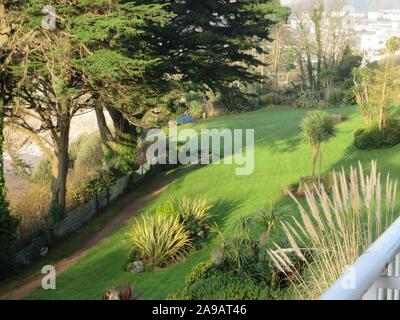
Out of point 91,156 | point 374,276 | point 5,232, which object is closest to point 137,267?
point 5,232

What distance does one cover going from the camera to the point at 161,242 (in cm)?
1079

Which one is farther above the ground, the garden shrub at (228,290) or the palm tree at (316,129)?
the palm tree at (316,129)

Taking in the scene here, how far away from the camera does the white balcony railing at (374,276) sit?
4.90 ft

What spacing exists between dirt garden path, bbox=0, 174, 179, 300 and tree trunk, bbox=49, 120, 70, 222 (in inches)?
48.2

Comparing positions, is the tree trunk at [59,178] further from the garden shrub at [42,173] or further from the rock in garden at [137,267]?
the rock in garden at [137,267]

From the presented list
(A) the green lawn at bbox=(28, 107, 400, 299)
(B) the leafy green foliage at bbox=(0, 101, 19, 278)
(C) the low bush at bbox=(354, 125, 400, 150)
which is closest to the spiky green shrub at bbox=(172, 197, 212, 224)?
(A) the green lawn at bbox=(28, 107, 400, 299)

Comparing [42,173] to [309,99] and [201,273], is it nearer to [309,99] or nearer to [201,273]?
[201,273]

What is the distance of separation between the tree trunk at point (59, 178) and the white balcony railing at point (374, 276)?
12318 millimetres

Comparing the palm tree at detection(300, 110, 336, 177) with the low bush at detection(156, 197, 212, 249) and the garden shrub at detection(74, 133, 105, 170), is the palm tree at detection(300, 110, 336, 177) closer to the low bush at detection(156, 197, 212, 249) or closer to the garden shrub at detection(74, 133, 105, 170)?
the low bush at detection(156, 197, 212, 249)

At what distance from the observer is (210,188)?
1664cm

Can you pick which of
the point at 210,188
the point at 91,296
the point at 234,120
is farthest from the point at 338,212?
the point at 234,120

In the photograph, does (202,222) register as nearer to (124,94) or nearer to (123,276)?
(123,276)

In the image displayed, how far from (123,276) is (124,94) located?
580 cm

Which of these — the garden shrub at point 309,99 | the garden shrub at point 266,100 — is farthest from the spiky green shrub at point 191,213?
the garden shrub at point 266,100
